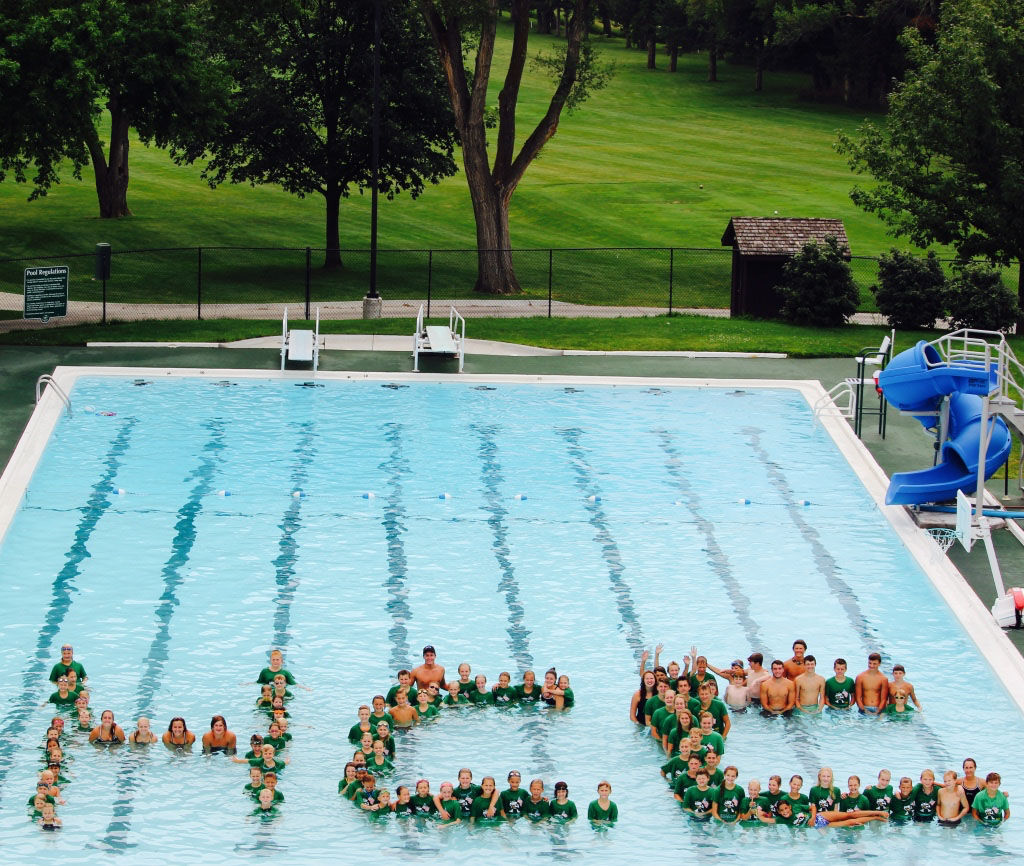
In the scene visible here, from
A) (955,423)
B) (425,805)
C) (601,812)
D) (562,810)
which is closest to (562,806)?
(562,810)

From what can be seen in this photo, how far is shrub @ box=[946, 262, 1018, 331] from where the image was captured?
105 feet

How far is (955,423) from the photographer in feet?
72.7

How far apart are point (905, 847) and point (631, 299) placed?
2795cm

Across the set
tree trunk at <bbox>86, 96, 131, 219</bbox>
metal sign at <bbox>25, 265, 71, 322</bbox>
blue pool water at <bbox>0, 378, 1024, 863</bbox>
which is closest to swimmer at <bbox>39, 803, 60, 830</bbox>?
Result: blue pool water at <bbox>0, 378, 1024, 863</bbox>

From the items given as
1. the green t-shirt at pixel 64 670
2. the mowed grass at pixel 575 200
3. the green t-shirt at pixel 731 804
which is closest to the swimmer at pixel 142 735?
the green t-shirt at pixel 64 670

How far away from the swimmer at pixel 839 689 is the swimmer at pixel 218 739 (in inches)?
250

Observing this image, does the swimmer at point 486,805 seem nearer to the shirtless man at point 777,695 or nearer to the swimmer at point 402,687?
the swimmer at point 402,687

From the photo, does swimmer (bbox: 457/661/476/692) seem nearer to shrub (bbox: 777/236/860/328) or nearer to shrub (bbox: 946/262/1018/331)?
shrub (bbox: 946/262/1018/331)

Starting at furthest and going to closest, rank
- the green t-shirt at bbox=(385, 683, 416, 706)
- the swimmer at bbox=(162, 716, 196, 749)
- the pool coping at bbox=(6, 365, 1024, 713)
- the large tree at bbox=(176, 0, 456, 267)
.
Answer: the large tree at bbox=(176, 0, 456, 267) → the pool coping at bbox=(6, 365, 1024, 713) → the green t-shirt at bbox=(385, 683, 416, 706) → the swimmer at bbox=(162, 716, 196, 749)

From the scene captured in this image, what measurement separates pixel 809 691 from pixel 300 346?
15.0m

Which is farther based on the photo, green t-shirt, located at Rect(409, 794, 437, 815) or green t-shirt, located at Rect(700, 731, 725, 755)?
green t-shirt, located at Rect(700, 731, 725, 755)

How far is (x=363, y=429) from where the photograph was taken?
83.6 feet

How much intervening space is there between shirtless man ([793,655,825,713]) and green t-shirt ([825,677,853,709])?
4.2 inches

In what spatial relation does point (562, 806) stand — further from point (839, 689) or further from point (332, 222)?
point (332, 222)
